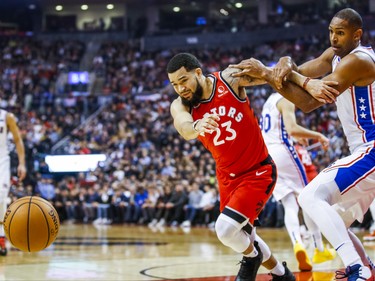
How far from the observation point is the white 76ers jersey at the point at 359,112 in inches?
199

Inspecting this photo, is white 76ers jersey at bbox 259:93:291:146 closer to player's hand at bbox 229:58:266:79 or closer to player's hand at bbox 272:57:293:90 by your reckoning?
player's hand at bbox 229:58:266:79

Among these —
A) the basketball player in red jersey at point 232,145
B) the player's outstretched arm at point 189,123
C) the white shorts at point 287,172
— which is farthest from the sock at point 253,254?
the white shorts at point 287,172

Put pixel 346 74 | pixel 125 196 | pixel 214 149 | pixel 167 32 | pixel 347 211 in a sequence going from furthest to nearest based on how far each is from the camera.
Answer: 1. pixel 167 32
2. pixel 125 196
3. pixel 214 149
4. pixel 347 211
5. pixel 346 74

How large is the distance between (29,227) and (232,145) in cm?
193

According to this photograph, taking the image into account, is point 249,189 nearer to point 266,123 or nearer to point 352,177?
point 352,177

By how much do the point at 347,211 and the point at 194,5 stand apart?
106 ft

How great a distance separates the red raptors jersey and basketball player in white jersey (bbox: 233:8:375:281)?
15.7 inches

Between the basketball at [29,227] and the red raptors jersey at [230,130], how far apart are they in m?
1.62

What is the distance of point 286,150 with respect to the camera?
8.13 m

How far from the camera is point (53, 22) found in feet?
125

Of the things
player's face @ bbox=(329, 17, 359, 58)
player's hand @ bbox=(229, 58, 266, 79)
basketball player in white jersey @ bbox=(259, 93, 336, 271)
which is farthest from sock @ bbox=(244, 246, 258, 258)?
basketball player in white jersey @ bbox=(259, 93, 336, 271)

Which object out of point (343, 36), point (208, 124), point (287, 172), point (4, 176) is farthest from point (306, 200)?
point (4, 176)

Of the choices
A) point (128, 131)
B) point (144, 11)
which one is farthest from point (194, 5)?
point (128, 131)

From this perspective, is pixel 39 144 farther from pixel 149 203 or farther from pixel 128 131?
pixel 149 203
